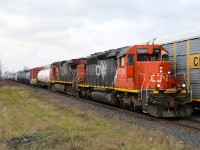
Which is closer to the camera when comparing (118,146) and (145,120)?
(118,146)

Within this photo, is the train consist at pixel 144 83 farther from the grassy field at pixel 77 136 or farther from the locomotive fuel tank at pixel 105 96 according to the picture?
the grassy field at pixel 77 136

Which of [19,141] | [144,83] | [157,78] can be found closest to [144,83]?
[144,83]

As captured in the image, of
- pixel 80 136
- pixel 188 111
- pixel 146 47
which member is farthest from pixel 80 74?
pixel 80 136

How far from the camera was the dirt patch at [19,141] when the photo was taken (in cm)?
868

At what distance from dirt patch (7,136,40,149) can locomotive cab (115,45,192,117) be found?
6497mm

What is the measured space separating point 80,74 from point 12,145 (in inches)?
782

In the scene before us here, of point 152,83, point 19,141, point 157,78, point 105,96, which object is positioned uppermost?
point 157,78

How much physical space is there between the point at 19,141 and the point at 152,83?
25.9ft

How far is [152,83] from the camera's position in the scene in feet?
51.6

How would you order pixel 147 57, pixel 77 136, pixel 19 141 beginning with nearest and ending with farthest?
pixel 19 141 → pixel 77 136 → pixel 147 57

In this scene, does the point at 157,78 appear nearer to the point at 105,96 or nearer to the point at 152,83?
the point at 152,83

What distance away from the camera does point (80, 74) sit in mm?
28578

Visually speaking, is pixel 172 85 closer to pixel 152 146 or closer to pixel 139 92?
pixel 139 92

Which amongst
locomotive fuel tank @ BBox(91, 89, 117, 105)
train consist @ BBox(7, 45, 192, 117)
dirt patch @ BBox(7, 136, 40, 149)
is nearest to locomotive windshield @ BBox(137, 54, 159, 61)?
train consist @ BBox(7, 45, 192, 117)
